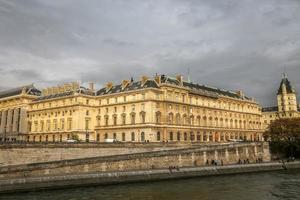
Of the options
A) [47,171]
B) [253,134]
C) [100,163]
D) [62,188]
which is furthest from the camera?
[253,134]

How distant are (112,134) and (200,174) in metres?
38.5

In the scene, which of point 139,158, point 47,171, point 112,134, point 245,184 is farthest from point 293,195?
point 112,134

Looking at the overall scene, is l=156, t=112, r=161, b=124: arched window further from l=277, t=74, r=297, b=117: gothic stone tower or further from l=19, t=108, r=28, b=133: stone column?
l=277, t=74, r=297, b=117: gothic stone tower

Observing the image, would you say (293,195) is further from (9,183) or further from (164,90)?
(164,90)

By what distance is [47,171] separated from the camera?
41250mm

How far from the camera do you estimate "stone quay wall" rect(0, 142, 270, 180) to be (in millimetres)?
40219

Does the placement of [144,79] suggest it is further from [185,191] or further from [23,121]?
[185,191]

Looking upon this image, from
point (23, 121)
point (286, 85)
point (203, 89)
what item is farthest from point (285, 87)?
point (23, 121)

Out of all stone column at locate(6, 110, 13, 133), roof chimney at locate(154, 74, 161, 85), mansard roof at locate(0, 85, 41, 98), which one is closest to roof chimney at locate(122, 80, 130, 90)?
roof chimney at locate(154, 74, 161, 85)

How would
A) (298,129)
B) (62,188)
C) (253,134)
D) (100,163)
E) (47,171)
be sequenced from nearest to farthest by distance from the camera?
(62,188) < (47,171) < (100,163) < (298,129) < (253,134)

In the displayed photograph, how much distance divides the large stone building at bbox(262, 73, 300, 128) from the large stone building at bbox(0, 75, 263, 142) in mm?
60940

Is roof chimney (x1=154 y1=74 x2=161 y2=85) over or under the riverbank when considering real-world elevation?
over

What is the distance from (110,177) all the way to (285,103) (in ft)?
438

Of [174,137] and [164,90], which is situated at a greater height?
[164,90]
